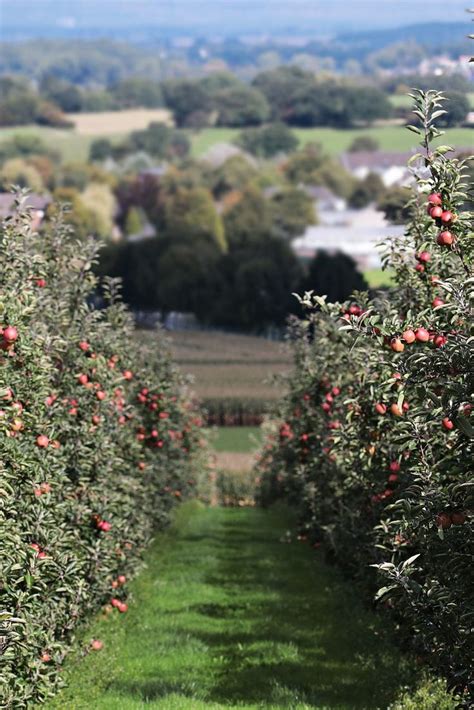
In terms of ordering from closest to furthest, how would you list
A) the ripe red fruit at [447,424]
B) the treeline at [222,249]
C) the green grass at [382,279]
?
the ripe red fruit at [447,424] < the green grass at [382,279] < the treeline at [222,249]

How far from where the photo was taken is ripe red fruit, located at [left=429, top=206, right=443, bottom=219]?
7.75 metres

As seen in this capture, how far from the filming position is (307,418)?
23.3m

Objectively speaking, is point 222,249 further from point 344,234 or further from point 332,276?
point 332,276

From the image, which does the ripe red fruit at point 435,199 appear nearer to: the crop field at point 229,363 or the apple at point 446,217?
the apple at point 446,217

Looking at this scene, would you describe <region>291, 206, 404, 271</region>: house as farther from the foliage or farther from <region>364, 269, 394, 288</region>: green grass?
<region>364, 269, 394, 288</region>: green grass

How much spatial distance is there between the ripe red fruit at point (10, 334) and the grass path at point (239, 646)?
369cm

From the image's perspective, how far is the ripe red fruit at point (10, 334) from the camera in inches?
369

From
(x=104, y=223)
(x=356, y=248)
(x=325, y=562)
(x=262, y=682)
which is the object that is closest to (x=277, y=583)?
(x=325, y=562)

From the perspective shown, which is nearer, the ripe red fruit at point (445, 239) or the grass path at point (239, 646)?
the ripe red fruit at point (445, 239)

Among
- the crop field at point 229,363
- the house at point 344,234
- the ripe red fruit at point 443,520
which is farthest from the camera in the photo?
the house at point 344,234

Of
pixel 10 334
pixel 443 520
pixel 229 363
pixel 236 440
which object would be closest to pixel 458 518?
pixel 443 520

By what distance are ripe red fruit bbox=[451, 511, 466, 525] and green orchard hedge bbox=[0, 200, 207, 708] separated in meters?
3.19

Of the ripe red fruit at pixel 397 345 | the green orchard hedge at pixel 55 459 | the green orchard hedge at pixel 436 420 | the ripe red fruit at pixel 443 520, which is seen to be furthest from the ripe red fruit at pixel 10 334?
the ripe red fruit at pixel 443 520

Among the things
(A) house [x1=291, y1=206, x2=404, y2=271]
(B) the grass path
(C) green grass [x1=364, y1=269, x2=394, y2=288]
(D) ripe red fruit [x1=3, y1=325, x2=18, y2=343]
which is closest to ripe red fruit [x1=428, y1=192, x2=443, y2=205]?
(D) ripe red fruit [x1=3, y1=325, x2=18, y2=343]
